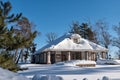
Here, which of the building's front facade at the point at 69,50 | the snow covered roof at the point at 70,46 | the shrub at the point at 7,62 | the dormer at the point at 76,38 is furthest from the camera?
the dormer at the point at 76,38

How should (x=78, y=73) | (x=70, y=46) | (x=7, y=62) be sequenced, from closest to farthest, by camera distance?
(x=7, y=62) < (x=78, y=73) < (x=70, y=46)

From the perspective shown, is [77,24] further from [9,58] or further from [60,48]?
[9,58]

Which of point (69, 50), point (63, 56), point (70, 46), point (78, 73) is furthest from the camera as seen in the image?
point (63, 56)

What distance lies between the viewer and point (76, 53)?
45594 millimetres

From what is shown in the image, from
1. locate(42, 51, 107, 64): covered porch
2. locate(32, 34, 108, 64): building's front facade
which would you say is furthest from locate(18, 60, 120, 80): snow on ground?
locate(42, 51, 107, 64): covered porch

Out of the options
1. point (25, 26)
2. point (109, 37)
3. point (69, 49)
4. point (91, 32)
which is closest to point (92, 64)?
point (69, 49)

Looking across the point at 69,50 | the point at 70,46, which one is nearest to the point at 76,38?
the point at 70,46

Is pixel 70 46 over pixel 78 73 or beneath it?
over

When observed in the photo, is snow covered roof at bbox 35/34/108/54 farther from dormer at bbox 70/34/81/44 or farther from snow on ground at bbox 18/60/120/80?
snow on ground at bbox 18/60/120/80

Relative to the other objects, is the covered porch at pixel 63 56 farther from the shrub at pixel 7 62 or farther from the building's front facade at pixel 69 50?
the shrub at pixel 7 62

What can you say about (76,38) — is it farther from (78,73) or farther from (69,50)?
(78,73)

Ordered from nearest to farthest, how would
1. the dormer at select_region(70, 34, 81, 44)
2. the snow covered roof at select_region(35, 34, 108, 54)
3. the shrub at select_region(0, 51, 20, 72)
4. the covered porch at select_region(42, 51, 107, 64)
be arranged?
the shrub at select_region(0, 51, 20, 72)
the snow covered roof at select_region(35, 34, 108, 54)
the covered porch at select_region(42, 51, 107, 64)
the dormer at select_region(70, 34, 81, 44)

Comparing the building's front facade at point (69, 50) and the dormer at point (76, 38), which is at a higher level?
the dormer at point (76, 38)

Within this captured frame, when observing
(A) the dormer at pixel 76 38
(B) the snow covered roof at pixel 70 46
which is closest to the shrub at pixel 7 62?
(B) the snow covered roof at pixel 70 46
